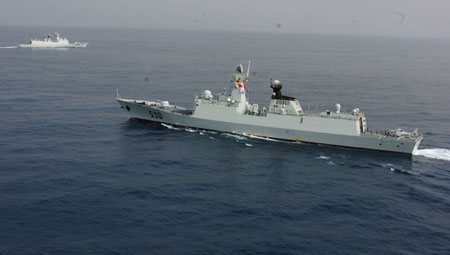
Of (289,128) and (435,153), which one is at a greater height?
(289,128)

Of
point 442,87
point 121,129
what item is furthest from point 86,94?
point 442,87

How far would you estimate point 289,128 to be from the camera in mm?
46812

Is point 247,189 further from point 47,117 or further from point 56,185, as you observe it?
point 47,117

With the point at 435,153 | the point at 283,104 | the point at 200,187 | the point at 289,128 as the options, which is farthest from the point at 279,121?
the point at 200,187

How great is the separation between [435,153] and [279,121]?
16.9 metres

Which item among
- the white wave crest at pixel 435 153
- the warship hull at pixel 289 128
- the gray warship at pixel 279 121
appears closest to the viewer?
the white wave crest at pixel 435 153

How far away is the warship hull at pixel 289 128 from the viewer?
4372 cm

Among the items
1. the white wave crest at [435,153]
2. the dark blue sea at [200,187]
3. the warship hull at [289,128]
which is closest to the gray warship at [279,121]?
the warship hull at [289,128]

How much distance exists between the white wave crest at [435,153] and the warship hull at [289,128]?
3.27 feet

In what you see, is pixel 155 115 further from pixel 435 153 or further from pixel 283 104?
pixel 435 153

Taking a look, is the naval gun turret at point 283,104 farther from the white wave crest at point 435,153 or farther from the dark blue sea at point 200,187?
the white wave crest at point 435,153

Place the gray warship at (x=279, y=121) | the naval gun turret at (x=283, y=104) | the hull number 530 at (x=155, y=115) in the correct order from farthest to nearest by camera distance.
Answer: the hull number 530 at (x=155, y=115), the naval gun turret at (x=283, y=104), the gray warship at (x=279, y=121)

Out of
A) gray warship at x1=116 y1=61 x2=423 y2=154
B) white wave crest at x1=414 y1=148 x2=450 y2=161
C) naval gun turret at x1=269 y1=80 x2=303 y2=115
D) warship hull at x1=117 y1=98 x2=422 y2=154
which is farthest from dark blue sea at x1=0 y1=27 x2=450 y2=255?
naval gun turret at x1=269 y1=80 x2=303 y2=115

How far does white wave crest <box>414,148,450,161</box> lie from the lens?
4129cm
